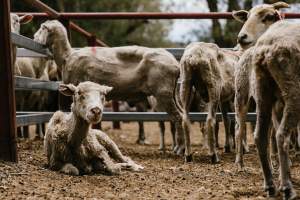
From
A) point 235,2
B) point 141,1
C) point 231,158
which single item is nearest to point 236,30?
point 235,2

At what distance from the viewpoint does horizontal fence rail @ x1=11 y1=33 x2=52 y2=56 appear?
6.60 metres

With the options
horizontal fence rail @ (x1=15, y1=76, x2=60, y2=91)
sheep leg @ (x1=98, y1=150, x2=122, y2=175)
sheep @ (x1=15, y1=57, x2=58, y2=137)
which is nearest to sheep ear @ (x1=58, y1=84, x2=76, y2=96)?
sheep leg @ (x1=98, y1=150, x2=122, y2=175)

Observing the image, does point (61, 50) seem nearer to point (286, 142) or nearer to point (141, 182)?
point (141, 182)

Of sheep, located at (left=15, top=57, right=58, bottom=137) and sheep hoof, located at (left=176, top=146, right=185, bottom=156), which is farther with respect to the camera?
sheep, located at (left=15, top=57, right=58, bottom=137)

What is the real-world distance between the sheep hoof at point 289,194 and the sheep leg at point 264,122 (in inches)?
12.7

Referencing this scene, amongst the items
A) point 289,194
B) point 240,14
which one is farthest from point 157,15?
point 289,194

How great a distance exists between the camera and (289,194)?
4.08m

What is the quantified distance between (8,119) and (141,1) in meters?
25.1

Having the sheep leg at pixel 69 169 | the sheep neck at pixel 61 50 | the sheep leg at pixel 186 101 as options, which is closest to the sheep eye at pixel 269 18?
the sheep leg at pixel 186 101

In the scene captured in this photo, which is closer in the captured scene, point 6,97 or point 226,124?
point 6,97

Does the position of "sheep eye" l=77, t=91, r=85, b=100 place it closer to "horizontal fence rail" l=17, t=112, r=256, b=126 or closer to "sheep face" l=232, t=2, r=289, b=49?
"sheep face" l=232, t=2, r=289, b=49

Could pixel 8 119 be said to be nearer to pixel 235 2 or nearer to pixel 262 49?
pixel 262 49

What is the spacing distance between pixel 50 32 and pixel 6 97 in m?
3.07

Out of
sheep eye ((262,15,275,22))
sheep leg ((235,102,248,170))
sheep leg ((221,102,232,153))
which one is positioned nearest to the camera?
sheep leg ((235,102,248,170))
